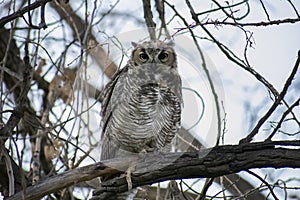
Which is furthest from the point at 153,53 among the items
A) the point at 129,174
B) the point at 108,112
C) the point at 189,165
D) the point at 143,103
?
the point at 189,165

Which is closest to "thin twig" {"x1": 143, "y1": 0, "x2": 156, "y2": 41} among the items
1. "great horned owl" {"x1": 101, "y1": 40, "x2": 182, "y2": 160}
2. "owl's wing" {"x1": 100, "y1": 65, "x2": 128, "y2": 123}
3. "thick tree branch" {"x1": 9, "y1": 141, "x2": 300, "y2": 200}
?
"great horned owl" {"x1": 101, "y1": 40, "x2": 182, "y2": 160}

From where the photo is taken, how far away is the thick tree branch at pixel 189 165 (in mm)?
2607

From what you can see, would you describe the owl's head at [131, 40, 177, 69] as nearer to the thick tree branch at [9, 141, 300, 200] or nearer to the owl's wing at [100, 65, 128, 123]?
the owl's wing at [100, 65, 128, 123]

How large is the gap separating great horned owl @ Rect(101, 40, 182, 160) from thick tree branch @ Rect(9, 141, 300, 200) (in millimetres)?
668

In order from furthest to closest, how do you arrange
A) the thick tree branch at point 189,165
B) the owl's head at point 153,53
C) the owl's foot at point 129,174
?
the owl's head at point 153,53
the owl's foot at point 129,174
the thick tree branch at point 189,165

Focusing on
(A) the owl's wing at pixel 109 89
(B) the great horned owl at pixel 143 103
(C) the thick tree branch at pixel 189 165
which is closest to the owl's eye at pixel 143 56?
(B) the great horned owl at pixel 143 103

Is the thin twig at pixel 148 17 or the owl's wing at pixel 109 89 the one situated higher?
the thin twig at pixel 148 17

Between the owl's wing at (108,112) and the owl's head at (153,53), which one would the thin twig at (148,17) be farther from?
the owl's wing at (108,112)

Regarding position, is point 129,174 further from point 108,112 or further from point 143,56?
point 143,56

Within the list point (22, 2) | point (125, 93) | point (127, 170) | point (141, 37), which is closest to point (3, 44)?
point (22, 2)

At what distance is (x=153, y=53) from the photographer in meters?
3.72

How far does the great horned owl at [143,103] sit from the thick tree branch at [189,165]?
67 cm

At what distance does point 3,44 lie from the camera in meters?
4.72

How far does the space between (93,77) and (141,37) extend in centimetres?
82
